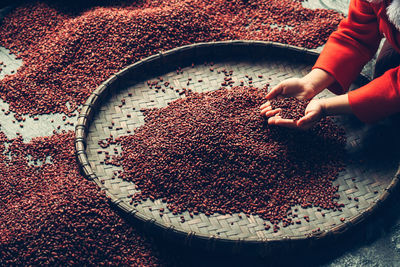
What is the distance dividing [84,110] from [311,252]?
1.33m

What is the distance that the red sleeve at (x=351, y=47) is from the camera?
233 centimetres

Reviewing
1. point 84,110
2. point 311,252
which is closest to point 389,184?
point 311,252

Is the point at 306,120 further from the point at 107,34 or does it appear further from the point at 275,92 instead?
the point at 107,34

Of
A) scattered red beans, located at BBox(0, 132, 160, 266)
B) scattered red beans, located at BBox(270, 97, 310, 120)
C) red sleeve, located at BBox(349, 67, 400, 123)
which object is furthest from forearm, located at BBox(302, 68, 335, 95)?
scattered red beans, located at BBox(0, 132, 160, 266)

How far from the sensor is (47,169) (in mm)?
2309

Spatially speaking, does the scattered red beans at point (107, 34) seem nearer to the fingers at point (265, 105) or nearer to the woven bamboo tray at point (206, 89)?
the woven bamboo tray at point (206, 89)

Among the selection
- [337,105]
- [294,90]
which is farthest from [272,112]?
[337,105]

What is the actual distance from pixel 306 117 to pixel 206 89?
0.64 metres

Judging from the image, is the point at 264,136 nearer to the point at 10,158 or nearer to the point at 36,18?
the point at 10,158

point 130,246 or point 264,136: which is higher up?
point 264,136

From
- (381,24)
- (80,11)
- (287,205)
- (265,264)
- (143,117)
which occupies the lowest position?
(265,264)

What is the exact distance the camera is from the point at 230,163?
2.19 m

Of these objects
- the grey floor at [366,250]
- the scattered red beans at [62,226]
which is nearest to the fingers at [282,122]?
the grey floor at [366,250]

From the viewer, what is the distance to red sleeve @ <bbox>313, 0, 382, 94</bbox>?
2334 mm
